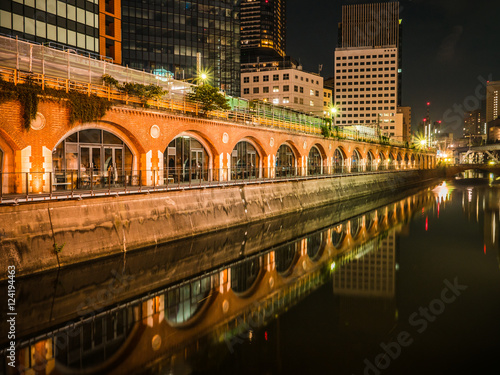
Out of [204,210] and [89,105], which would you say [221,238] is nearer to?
[204,210]

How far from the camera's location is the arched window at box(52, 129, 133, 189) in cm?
1973

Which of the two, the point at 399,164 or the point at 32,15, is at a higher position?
the point at 32,15

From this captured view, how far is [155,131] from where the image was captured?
23062 mm

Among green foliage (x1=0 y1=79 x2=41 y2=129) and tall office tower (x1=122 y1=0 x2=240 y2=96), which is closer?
green foliage (x1=0 y1=79 x2=41 y2=129)

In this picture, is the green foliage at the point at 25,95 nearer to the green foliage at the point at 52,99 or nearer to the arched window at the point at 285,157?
the green foliage at the point at 52,99

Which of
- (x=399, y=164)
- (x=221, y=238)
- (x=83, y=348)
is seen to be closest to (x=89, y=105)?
(x=221, y=238)

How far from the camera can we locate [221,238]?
21.5 meters

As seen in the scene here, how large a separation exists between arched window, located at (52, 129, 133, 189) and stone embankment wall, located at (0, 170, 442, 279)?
2804mm

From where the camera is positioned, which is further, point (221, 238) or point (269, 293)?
point (221, 238)

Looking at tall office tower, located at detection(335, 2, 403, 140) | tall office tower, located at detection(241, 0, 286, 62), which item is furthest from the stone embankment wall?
tall office tower, located at detection(241, 0, 286, 62)

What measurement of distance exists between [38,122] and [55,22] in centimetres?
2738

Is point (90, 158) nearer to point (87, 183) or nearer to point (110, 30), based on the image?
point (87, 183)

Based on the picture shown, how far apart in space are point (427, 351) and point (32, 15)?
Answer: 4117 centimetres

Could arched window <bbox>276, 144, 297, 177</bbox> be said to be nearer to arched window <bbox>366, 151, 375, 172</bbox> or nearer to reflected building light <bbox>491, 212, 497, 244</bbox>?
reflected building light <bbox>491, 212, 497, 244</bbox>
